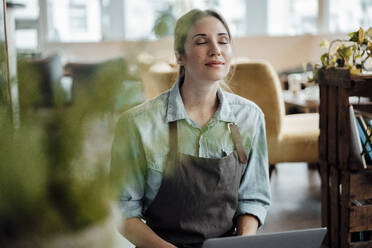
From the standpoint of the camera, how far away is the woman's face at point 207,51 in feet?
5.08

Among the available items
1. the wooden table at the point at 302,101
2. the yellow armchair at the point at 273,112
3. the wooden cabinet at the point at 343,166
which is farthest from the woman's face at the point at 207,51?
the wooden table at the point at 302,101

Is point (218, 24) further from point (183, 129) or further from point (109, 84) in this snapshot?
point (109, 84)

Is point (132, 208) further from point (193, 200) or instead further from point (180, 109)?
point (180, 109)

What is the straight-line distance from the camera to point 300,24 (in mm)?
9047

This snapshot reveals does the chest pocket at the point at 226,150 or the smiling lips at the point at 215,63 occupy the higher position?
the smiling lips at the point at 215,63

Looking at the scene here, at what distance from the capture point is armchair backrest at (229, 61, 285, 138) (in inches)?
124

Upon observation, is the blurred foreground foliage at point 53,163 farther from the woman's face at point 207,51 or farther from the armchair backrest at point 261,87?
the armchair backrest at point 261,87

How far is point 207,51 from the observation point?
5.16ft

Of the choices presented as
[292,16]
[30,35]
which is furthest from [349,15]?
[30,35]

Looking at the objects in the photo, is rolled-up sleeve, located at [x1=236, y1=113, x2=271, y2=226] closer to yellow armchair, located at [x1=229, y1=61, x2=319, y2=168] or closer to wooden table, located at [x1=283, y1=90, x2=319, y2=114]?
yellow armchair, located at [x1=229, y1=61, x2=319, y2=168]

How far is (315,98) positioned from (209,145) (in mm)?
2714

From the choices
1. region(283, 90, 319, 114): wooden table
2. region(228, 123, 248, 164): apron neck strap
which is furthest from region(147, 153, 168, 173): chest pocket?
region(283, 90, 319, 114): wooden table

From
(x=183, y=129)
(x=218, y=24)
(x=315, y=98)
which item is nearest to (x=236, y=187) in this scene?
(x=183, y=129)

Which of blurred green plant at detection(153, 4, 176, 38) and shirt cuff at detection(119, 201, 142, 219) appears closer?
blurred green plant at detection(153, 4, 176, 38)
